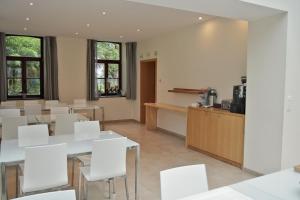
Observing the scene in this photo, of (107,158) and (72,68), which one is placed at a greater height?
(72,68)

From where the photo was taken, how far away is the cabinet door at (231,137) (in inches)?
173

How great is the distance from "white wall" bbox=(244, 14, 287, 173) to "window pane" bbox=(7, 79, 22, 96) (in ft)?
21.1

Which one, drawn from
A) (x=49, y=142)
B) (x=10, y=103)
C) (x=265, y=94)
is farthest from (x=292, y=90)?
(x=10, y=103)

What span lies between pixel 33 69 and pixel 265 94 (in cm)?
655

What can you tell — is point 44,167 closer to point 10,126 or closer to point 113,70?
point 10,126

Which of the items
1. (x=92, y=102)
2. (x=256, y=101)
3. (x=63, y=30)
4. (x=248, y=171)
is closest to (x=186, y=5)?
(x=256, y=101)

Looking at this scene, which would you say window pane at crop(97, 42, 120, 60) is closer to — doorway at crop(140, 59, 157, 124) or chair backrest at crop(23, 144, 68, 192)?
doorway at crop(140, 59, 157, 124)

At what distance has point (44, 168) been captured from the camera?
8.16 ft

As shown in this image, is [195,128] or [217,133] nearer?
[217,133]

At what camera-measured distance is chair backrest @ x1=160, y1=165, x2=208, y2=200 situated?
1.78 meters

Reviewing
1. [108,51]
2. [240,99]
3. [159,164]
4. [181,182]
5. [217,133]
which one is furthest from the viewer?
[108,51]

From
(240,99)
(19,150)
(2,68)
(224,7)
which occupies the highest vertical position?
(224,7)

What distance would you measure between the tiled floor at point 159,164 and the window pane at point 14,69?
11.8 feet

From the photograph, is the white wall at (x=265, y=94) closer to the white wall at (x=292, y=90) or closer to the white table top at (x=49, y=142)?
the white wall at (x=292, y=90)
